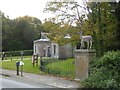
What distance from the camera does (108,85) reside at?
40.2 ft

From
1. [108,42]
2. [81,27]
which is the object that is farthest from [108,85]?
[81,27]

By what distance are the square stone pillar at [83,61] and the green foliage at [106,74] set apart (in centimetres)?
134

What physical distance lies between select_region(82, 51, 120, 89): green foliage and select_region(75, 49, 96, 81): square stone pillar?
4.39ft

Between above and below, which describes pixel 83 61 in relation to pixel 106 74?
above

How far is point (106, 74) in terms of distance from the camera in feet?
45.9

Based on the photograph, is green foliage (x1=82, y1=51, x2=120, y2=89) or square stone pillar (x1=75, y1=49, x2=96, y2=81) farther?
square stone pillar (x1=75, y1=49, x2=96, y2=81)

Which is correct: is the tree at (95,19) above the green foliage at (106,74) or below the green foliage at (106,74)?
above

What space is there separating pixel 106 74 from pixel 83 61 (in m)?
3.35

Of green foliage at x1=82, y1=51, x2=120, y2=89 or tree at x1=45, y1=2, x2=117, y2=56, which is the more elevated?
tree at x1=45, y1=2, x2=117, y2=56

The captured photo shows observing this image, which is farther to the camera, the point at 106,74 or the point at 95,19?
the point at 95,19

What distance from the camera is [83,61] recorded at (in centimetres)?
1719

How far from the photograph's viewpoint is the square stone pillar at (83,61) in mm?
16922

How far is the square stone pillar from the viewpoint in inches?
666

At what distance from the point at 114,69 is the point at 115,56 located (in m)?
0.81
